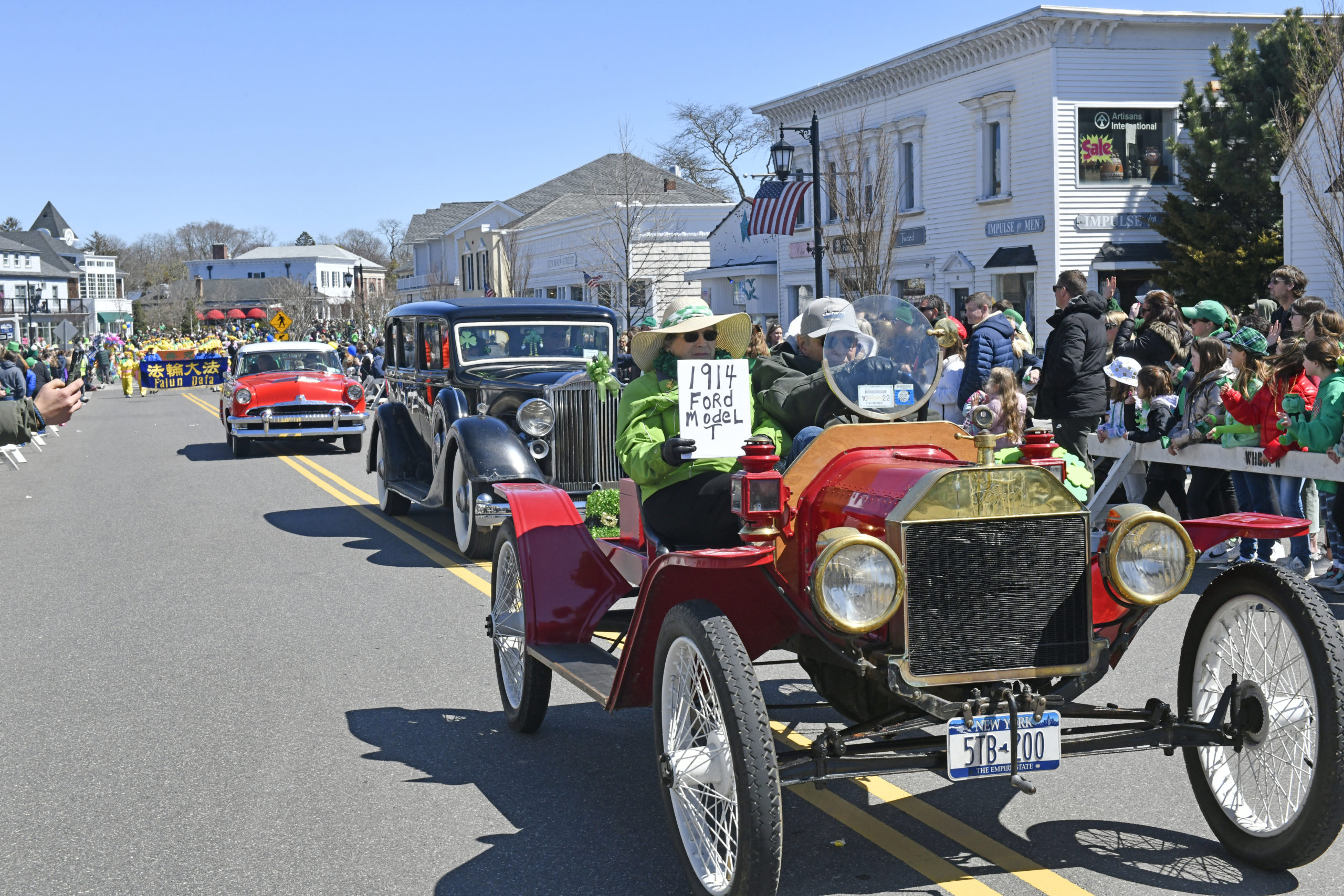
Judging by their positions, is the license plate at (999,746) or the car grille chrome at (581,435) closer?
the license plate at (999,746)

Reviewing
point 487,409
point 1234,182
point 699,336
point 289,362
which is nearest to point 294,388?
point 289,362

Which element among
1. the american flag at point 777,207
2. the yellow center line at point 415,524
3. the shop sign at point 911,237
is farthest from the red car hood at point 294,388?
the shop sign at point 911,237

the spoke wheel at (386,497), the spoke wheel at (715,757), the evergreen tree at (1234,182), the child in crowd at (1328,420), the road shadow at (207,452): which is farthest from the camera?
the evergreen tree at (1234,182)

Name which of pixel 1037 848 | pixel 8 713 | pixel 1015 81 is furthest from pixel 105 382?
pixel 1037 848

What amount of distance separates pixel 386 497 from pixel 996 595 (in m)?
10.2

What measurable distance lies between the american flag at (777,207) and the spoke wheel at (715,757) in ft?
87.4

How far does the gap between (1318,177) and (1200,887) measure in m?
22.6

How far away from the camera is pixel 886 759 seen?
3.74 meters

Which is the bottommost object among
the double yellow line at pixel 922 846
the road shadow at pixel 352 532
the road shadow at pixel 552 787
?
the road shadow at pixel 552 787

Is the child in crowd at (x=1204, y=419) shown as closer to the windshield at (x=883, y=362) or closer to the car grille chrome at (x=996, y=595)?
the windshield at (x=883, y=362)

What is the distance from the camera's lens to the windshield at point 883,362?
4.88 meters

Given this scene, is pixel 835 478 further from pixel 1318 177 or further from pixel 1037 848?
pixel 1318 177

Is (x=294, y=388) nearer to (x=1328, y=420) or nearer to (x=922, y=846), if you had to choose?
(x=1328, y=420)

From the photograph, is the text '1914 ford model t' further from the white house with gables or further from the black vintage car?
the white house with gables
